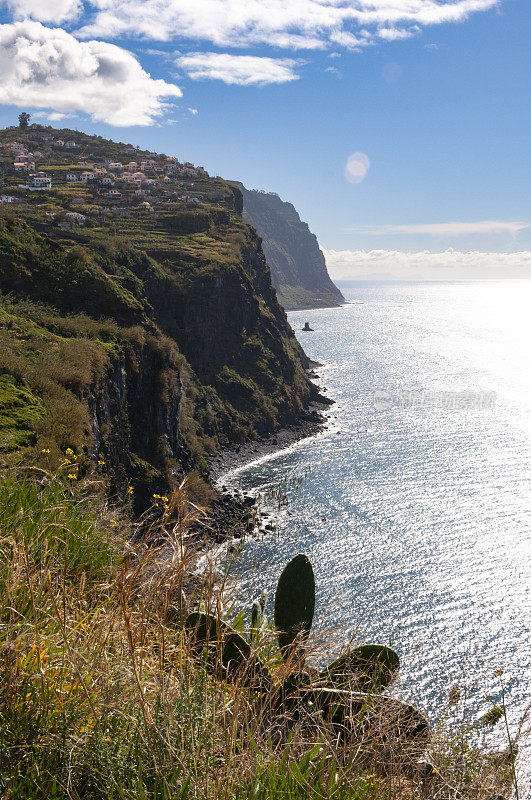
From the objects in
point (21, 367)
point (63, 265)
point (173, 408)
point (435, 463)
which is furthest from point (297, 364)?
point (21, 367)

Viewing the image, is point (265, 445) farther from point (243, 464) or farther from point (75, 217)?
point (75, 217)

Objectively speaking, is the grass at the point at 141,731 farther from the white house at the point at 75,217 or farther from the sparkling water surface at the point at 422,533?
the white house at the point at 75,217

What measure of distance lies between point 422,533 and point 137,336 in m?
40.1

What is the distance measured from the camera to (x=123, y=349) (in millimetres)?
49375

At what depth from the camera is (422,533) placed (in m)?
56.5

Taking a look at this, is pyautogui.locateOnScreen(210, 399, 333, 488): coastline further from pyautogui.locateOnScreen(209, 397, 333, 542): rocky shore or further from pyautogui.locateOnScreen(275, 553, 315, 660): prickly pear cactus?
pyautogui.locateOnScreen(275, 553, 315, 660): prickly pear cactus

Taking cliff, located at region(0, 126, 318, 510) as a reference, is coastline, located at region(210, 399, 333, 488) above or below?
below

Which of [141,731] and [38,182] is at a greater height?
[38,182]

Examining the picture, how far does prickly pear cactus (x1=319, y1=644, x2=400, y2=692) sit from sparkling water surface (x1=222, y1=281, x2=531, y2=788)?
29cm

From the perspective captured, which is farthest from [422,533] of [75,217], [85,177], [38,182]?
[85,177]

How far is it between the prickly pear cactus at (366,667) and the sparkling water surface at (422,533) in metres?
0.29

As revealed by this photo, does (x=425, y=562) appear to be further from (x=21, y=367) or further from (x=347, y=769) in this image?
(x=347, y=769)

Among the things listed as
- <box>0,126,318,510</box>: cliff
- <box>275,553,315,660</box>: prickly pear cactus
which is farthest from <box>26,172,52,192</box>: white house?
<box>275,553,315,660</box>: prickly pear cactus

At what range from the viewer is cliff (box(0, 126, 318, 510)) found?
33062 millimetres
